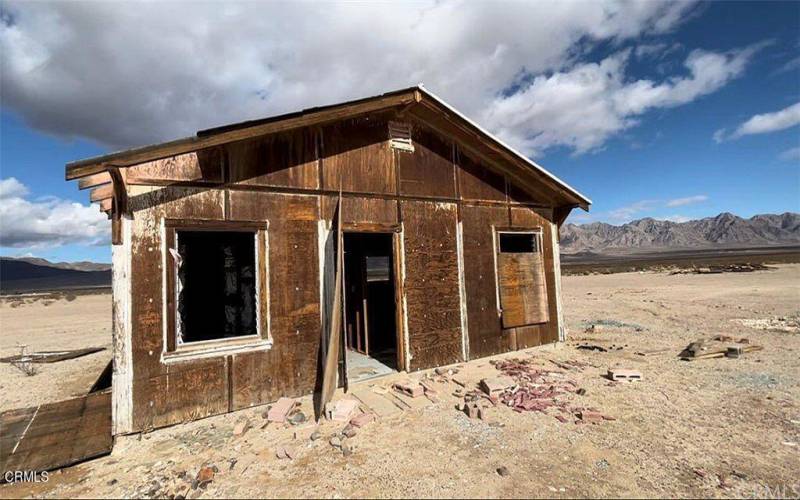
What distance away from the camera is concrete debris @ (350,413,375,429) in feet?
15.9

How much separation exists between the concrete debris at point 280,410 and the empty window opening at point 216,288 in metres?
3.53

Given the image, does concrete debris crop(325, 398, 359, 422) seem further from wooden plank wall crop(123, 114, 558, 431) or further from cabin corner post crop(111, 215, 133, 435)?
cabin corner post crop(111, 215, 133, 435)

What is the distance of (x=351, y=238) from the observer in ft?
31.3

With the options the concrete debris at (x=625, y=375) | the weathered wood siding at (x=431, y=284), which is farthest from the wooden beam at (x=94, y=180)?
the concrete debris at (x=625, y=375)

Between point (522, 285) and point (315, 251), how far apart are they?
15.6ft

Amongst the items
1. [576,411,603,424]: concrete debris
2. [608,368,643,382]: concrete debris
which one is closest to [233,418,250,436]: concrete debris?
[576,411,603,424]: concrete debris

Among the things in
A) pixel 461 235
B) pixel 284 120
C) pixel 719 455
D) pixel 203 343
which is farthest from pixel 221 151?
pixel 719 455

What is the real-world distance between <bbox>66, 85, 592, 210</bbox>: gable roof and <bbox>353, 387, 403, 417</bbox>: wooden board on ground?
166 inches

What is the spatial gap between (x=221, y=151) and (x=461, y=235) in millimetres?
4543

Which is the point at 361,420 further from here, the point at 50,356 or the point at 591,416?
the point at 50,356

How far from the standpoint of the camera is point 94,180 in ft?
15.4

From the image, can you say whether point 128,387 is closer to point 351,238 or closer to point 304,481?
point 304,481

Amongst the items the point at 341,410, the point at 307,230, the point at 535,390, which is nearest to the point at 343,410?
the point at 341,410

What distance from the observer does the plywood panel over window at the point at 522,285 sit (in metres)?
8.04
